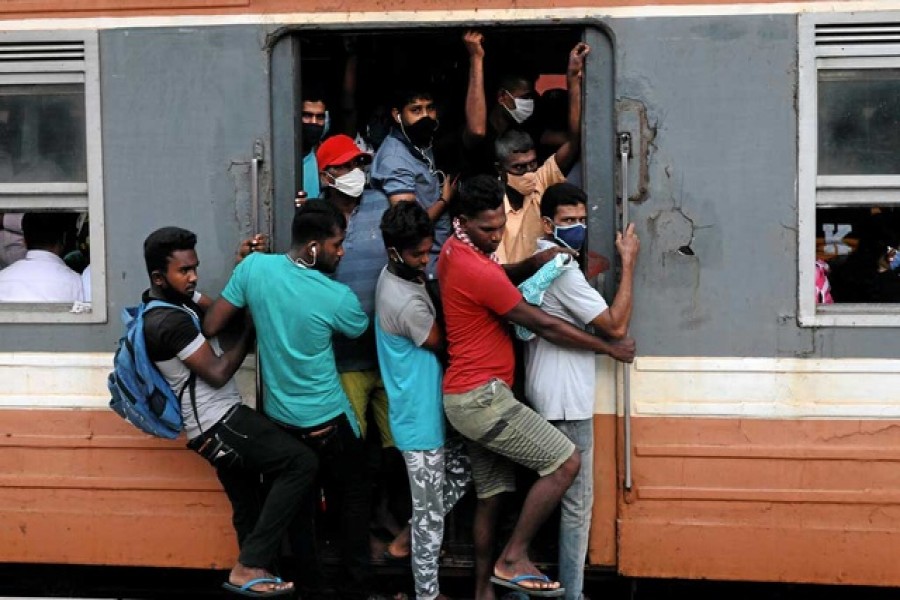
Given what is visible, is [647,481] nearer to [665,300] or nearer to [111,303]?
[665,300]

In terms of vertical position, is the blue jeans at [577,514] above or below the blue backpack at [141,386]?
below

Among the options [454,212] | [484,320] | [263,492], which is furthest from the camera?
[454,212]

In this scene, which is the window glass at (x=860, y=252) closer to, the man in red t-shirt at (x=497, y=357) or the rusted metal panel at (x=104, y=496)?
the man in red t-shirt at (x=497, y=357)

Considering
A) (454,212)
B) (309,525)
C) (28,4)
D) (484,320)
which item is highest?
(28,4)

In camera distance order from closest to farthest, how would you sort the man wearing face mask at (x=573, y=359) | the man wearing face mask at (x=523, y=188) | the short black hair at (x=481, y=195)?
the short black hair at (x=481, y=195) < the man wearing face mask at (x=573, y=359) < the man wearing face mask at (x=523, y=188)

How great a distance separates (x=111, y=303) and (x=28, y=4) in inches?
50.9

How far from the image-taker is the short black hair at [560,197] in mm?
4598

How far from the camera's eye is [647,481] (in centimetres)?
476

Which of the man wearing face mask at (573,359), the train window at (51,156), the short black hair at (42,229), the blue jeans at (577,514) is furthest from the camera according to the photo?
the short black hair at (42,229)

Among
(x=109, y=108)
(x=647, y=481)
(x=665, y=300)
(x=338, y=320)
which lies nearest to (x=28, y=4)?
(x=109, y=108)

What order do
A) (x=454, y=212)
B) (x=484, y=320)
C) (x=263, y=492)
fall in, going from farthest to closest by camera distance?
(x=454, y=212) → (x=263, y=492) → (x=484, y=320)

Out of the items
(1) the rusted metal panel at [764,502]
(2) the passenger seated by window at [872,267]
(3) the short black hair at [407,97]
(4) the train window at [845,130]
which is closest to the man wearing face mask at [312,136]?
(3) the short black hair at [407,97]

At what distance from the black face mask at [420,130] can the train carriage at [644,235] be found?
54 cm

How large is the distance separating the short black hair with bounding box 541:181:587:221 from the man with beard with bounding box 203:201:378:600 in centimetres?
82
